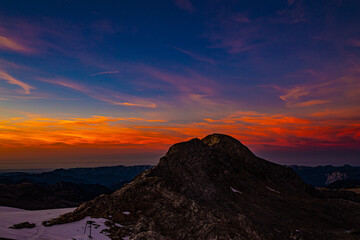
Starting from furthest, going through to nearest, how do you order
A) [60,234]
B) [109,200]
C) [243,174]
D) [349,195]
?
1. [349,195]
2. [243,174]
3. [109,200]
4. [60,234]

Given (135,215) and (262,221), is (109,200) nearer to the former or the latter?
(135,215)

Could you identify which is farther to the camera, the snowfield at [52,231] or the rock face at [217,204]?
the rock face at [217,204]

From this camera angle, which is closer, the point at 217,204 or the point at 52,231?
the point at 52,231

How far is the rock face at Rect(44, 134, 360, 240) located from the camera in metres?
32.8

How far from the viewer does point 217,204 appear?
43969 mm

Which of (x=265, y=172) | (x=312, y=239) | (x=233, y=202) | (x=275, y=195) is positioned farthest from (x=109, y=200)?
(x=265, y=172)

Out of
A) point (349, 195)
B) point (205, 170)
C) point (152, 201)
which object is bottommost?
point (349, 195)

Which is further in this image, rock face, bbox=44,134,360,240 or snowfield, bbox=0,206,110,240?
rock face, bbox=44,134,360,240

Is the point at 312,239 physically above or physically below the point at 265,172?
below

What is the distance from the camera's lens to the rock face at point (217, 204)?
32781 millimetres

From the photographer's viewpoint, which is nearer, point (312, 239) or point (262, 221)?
point (312, 239)

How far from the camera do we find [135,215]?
34.7 meters

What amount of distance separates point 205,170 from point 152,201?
18925 millimetres

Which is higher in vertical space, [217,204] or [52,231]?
[217,204]
